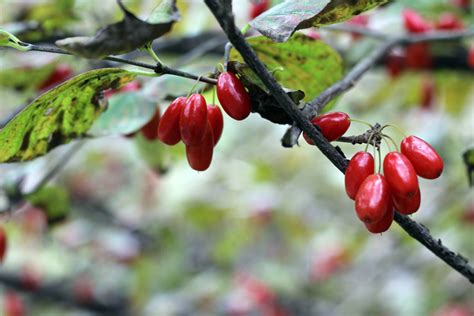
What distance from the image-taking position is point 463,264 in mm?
871

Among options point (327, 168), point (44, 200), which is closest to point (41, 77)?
point (44, 200)

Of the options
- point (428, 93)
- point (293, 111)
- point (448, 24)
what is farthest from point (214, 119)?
point (428, 93)

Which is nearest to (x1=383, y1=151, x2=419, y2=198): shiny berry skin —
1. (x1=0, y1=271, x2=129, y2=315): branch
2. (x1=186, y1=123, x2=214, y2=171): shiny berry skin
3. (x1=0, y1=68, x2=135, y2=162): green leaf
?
(x1=186, y1=123, x2=214, y2=171): shiny berry skin

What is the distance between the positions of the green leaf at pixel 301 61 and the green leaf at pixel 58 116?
0.85ft

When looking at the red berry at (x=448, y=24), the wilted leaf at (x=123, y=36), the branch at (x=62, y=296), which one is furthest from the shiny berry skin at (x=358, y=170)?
the branch at (x=62, y=296)

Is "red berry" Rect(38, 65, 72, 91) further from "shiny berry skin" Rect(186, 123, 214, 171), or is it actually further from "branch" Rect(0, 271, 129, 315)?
"branch" Rect(0, 271, 129, 315)

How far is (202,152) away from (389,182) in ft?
0.89

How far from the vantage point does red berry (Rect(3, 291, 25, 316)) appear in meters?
A: 2.78

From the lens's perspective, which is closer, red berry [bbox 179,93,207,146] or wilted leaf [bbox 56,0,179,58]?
wilted leaf [bbox 56,0,179,58]

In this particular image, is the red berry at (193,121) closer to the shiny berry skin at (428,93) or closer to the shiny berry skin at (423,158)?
the shiny berry skin at (423,158)

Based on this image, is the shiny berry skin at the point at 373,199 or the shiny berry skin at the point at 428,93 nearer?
the shiny berry skin at the point at 373,199

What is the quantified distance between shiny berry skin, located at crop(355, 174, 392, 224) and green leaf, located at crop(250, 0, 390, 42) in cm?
22

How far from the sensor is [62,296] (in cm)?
318

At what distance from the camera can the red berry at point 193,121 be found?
815mm
